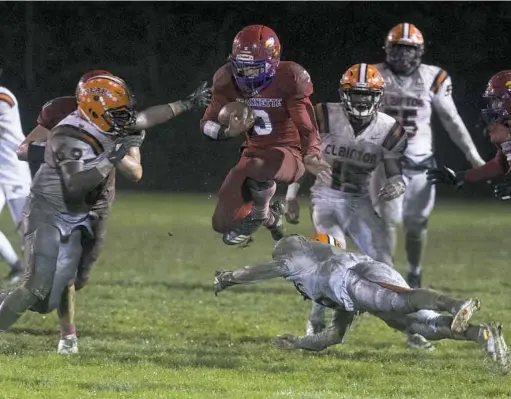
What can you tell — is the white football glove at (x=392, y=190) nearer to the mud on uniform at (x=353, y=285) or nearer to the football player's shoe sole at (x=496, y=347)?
the mud on uniform at (x=353, y=285)

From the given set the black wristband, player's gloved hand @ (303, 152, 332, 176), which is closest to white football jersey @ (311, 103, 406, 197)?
player's gloved hand @ (303, 152, 332, 176)

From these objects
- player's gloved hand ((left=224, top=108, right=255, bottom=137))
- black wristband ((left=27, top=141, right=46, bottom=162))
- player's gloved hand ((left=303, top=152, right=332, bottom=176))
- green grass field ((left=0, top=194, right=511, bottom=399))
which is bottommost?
green grass field ((left=0, top=194, right=511, bottom=399))

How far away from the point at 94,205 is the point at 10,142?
8.95ft

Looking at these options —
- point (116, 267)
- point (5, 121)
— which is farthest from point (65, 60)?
point (5, 121)

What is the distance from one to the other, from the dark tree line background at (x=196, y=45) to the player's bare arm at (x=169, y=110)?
9.06 m

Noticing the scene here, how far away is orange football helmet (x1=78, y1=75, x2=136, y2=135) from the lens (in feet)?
20.4

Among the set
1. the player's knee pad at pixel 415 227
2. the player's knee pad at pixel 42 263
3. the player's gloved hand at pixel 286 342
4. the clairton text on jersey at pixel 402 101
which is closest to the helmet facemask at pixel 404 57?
the clairton text on jersey at pixel 402 101

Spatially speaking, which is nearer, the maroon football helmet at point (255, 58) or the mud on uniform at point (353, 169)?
the maroon football helmet at point (255, 58)

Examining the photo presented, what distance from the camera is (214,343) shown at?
719cm

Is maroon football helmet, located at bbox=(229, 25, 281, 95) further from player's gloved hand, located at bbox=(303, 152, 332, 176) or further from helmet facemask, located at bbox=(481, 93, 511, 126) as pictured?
helmet facemask, located at bbox=(481, 93, 511, 126)

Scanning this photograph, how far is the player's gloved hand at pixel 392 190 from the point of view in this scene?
710 centimetres

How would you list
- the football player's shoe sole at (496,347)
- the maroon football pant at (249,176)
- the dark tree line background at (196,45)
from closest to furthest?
the football player's shoe sole at (496,347), the maroon football pant at (249,176), the dark tree line background at (196,45)

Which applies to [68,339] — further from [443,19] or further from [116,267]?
[443,19]

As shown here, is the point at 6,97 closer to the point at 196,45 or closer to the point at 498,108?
the point at 498,108
